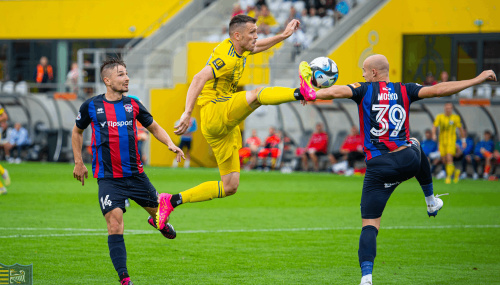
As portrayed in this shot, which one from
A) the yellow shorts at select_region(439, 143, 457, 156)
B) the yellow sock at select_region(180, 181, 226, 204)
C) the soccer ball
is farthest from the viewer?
the yellow shorts at select_region(439, 143, 457, 156)

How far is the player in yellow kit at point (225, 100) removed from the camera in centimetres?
793

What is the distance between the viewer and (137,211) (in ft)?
47.0

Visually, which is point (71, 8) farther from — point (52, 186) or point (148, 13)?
point (52, 186)

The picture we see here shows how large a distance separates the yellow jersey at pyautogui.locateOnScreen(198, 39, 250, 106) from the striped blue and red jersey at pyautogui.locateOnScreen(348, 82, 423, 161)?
1.73 m

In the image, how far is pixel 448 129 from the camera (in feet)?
68.9

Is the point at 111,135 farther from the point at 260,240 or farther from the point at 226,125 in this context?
the point at 260,240

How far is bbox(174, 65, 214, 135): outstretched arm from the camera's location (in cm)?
759

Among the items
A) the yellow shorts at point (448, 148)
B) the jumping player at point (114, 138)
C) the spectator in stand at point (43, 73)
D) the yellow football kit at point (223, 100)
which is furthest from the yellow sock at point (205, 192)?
the spectator in stand at point (43, 73)

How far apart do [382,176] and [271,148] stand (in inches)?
745

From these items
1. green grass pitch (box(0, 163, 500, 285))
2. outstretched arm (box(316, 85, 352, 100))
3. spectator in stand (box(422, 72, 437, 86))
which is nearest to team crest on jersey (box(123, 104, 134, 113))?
green grass pitch (box(0, 163, 500, 285))

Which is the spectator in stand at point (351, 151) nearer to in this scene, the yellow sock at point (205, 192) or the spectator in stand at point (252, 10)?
the spectator in stand at point (252, 10)

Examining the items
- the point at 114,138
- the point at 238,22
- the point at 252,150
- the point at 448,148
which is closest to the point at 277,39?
the point at 238,22

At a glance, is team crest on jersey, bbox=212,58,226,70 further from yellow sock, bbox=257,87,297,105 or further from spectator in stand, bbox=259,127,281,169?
spectator in stand, bbox=259,127,281,169

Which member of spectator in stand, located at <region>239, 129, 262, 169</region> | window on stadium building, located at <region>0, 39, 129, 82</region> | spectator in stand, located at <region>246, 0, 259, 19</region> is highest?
spectator in stand, located at <region>246, 0, 259, 19</region>
